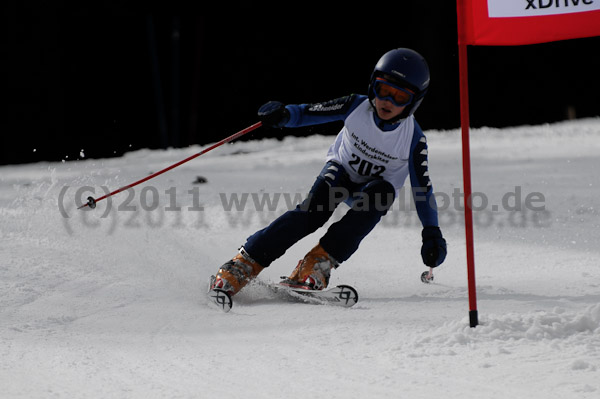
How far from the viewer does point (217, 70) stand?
938cm

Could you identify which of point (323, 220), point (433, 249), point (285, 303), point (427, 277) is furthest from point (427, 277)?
point (285, 303)

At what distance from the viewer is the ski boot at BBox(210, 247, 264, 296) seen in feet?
9.96

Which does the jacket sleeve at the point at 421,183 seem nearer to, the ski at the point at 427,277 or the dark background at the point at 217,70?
the ski at the point at 427,277

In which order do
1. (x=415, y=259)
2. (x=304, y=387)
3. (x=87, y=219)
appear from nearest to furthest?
(x=304, y=387) < (x=415, y=259) < (x=87, y=219)

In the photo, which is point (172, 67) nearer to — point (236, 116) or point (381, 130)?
point (236, 116)

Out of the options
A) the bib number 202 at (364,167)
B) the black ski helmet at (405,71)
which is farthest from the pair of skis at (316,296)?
the black ski helmet at (405,71)

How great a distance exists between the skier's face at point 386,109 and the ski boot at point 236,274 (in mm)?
825

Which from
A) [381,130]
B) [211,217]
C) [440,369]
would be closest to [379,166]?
[381,130]

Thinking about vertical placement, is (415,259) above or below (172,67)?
below

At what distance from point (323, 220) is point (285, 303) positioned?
1.34 feet

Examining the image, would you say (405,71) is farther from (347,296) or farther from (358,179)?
(347,296)

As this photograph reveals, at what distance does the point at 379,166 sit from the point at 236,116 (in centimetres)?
631

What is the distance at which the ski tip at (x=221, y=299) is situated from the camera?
2.90 meters

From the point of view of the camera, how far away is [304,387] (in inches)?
77.9
